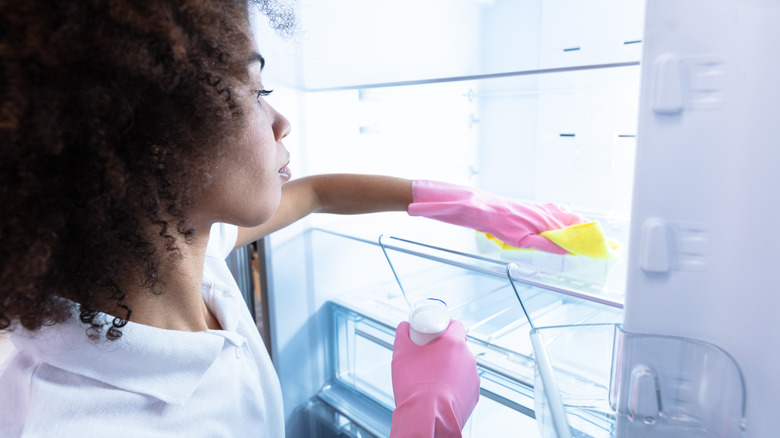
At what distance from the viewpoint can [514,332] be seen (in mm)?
1224

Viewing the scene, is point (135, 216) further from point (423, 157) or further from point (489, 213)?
point (423, 157)

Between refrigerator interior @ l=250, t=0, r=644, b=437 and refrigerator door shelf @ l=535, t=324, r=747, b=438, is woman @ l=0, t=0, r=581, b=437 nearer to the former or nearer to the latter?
refrigerator door shelf @ l=535, t=324, r=747, b=438

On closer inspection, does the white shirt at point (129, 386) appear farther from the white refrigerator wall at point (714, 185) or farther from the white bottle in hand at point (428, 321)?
the white refrigerator wall at point (714, 185)

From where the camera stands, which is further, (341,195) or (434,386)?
(341,195)

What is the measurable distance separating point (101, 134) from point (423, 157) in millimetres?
1278

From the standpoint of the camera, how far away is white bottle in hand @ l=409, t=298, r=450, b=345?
780 mm

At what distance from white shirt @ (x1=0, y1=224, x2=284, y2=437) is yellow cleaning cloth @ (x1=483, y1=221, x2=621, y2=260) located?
0.68 metres

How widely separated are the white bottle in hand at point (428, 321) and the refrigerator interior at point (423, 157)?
255mm

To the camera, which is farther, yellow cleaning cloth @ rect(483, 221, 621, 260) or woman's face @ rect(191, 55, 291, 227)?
yellow cleaning cloth @ rect(483, 221, 621, 260)

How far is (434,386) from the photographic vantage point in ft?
2.36

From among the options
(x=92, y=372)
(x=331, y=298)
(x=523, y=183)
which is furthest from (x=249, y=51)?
(x=523, y=183)

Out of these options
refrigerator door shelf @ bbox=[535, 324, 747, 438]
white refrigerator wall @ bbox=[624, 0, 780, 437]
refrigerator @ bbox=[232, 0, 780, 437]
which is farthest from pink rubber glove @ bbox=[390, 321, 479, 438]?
white refrigerator wall @ bbox=[624, 0, 780, 437]

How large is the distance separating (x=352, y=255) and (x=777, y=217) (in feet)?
4.03

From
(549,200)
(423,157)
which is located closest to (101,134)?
(423,157)
